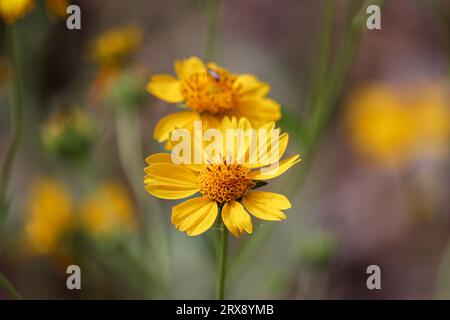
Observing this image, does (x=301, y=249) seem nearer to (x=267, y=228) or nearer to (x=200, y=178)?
Result: (x=267, y=228)

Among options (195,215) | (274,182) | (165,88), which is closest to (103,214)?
(165,88)

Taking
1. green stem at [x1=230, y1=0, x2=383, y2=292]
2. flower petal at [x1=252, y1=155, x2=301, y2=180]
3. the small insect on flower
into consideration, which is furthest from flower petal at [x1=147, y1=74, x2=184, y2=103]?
green stem at [x1=230, y1=0, x2=383, y2=292]

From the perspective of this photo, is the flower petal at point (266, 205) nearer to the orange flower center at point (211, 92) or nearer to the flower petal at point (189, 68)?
the orange flower center at point (211, 92)

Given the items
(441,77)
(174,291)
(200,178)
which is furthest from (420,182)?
(200,178)

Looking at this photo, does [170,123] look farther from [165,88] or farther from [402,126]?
[402,126]

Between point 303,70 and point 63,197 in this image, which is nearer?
point 63,197

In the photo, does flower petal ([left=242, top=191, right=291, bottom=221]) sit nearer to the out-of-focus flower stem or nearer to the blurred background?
the blurred background
